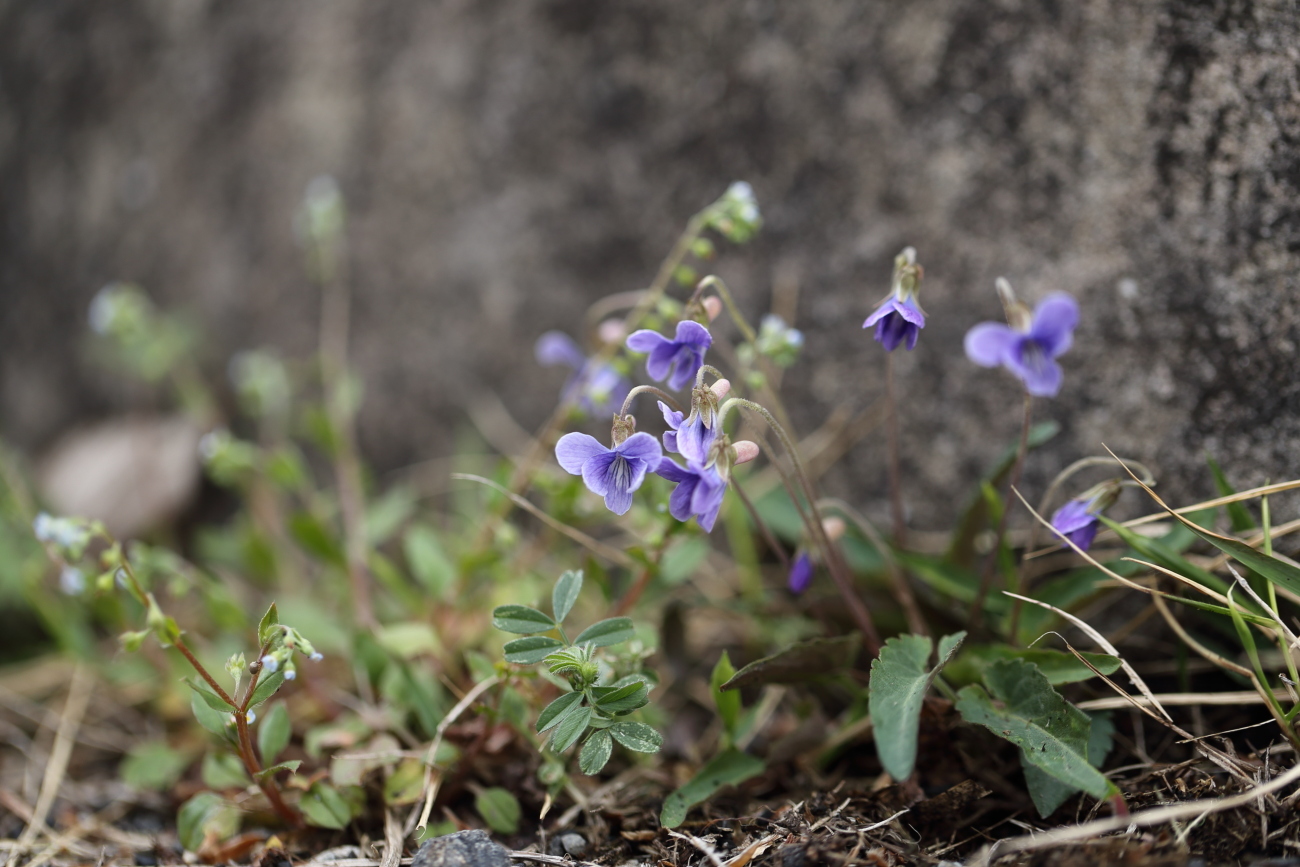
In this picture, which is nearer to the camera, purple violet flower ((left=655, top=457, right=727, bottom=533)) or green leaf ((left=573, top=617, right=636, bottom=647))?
purple violet flower ((left=655, top=457, right=727, bottom=533))

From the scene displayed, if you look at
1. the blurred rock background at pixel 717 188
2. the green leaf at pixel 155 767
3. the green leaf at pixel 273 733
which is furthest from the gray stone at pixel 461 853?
the blurred rock background at pixel 717 188

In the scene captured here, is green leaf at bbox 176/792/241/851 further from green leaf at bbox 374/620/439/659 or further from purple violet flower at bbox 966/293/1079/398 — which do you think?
purple violet flower at bbox 966/293/1079/398

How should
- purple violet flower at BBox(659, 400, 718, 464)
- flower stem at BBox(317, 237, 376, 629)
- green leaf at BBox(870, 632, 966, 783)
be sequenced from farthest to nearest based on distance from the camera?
flower stem at BBox(317, 237, 376, 629), purple violet flower at BBox(659, 400, 718, 464), green leaf at BBox(870, 632, 966, 783)

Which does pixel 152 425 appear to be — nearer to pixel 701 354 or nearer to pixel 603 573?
pixel 603 573

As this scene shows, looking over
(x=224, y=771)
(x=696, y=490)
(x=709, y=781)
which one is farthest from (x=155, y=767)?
(x=696, y=490)

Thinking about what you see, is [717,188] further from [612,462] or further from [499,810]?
[499,810]

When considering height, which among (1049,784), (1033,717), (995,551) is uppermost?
(995,551)

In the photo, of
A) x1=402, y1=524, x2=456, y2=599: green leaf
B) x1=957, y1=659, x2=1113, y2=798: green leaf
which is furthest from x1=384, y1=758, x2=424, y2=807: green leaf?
x1=957, y1=659, x2=1113, y2=798: green leaf
